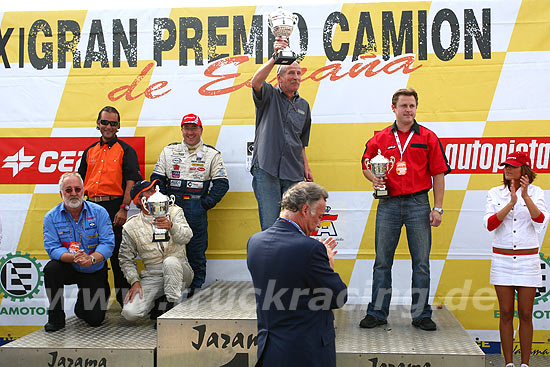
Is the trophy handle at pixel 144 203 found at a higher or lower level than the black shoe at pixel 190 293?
higher

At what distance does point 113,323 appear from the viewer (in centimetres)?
406

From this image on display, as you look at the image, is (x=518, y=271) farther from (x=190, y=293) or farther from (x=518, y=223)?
(x=190, y=293)

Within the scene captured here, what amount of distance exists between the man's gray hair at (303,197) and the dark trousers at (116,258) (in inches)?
95.5

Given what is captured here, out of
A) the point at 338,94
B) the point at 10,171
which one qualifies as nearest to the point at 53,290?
the point at 10,171

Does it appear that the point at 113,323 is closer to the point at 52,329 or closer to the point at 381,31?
the point at 52,329

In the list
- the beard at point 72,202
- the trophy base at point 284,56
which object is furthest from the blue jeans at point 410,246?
the beard at point 72,202

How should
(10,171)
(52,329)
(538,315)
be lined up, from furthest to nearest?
(10,171), (538,315), (52,329)

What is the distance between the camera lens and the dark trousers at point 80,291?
3865mm

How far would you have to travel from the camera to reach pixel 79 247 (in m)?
3.97

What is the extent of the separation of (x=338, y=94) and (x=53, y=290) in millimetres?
2632

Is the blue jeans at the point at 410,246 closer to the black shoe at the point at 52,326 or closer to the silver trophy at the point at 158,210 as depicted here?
the silver trophy at the point at 158,210

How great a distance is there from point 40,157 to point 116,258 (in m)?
1.15

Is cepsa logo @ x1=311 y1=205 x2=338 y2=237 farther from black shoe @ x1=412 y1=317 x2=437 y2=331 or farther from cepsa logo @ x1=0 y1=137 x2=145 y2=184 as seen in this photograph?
cepsa logo @ x1=0 y1=137 x2=145 y2=184

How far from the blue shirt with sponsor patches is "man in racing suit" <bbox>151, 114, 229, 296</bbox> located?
2.10 ft
